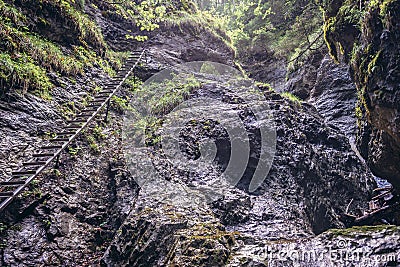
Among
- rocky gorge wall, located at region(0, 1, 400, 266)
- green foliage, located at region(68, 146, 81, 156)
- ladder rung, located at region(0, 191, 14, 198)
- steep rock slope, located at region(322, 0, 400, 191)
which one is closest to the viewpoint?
rocky gorge wall, located at region(0, 1, 400, 266)

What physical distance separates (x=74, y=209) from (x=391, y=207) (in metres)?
6.83

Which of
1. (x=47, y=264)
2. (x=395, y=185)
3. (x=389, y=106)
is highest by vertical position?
(x=389, y=106)

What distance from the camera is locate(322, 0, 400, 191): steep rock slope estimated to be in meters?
5.01

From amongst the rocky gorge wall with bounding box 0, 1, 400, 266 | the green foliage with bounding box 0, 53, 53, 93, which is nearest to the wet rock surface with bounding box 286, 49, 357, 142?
the rocky gorge wall with bounding box 0, 1, 400, 266

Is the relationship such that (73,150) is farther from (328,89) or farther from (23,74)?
(328,89)

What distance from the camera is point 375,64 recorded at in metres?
5.34

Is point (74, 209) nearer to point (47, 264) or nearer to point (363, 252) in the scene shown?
point (47, 264)

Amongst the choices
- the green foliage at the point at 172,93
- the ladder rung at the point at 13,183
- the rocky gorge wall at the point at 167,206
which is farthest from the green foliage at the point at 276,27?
the ladder rung at the point at 13,183

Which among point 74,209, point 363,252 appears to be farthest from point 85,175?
point 363,252

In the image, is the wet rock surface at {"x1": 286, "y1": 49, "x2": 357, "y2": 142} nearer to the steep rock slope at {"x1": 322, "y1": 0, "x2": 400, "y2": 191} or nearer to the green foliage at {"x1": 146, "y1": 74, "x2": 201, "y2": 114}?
the steep rock slope at {"x1": 322, "y1": 0, "x2": 400, "y2": 191}

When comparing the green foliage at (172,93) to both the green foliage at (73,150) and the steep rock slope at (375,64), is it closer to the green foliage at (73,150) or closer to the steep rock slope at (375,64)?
the green foliage at (73,150)

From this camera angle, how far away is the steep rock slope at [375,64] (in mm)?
5008

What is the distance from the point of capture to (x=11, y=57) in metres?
7.11

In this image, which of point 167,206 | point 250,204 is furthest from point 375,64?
point 167,206
